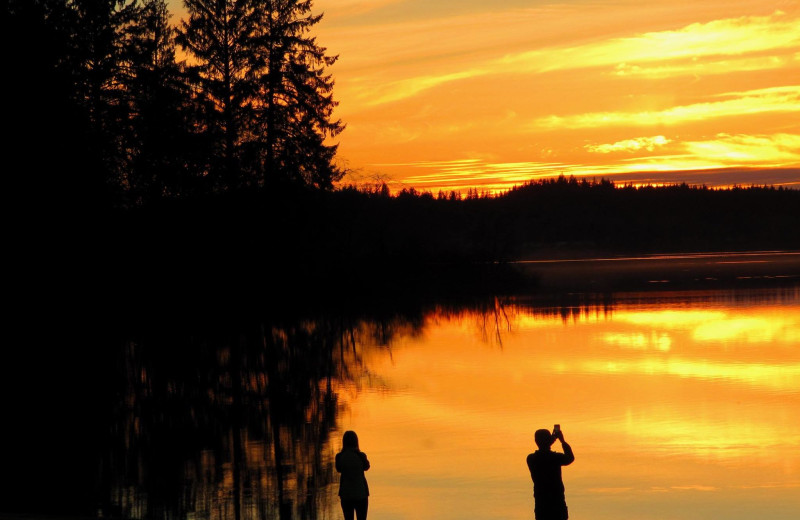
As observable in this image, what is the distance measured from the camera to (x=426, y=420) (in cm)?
2108

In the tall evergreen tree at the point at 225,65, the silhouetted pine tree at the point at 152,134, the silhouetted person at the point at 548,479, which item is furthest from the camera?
the tall evergreen tree at the point at 225,65

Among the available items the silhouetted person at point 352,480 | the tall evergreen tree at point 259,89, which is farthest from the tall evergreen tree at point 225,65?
the silhouetted person at point 352,480

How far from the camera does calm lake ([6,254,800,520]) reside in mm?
14633

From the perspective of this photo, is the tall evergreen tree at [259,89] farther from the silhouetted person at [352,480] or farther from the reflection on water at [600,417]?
the silhouetted person at [352,480]

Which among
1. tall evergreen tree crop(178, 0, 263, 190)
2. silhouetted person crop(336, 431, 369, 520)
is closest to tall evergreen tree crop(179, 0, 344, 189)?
tall evergreen tree crop(178, 0, 263, 190)

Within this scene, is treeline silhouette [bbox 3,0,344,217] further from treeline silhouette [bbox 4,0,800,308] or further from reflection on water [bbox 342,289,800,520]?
reflection on water [bbox 342,289,800,520]

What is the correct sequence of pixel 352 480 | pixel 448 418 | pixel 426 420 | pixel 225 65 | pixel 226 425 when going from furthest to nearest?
pixel 225 65 < pixel 448 418 < pixel 426 420 < pixel 226 425 < pixel 352 480

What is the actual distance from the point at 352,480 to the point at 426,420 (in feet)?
32.0

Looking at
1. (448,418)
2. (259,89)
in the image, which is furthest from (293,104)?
(448,418)

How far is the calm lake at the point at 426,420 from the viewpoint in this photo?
14.6 metres

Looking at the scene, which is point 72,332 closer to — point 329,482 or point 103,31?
point 103,31

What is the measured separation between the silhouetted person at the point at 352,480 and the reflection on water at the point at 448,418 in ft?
7.31

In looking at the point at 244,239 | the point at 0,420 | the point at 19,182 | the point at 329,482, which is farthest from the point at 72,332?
the point at 329,482

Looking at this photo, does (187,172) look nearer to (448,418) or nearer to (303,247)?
(303,247)
